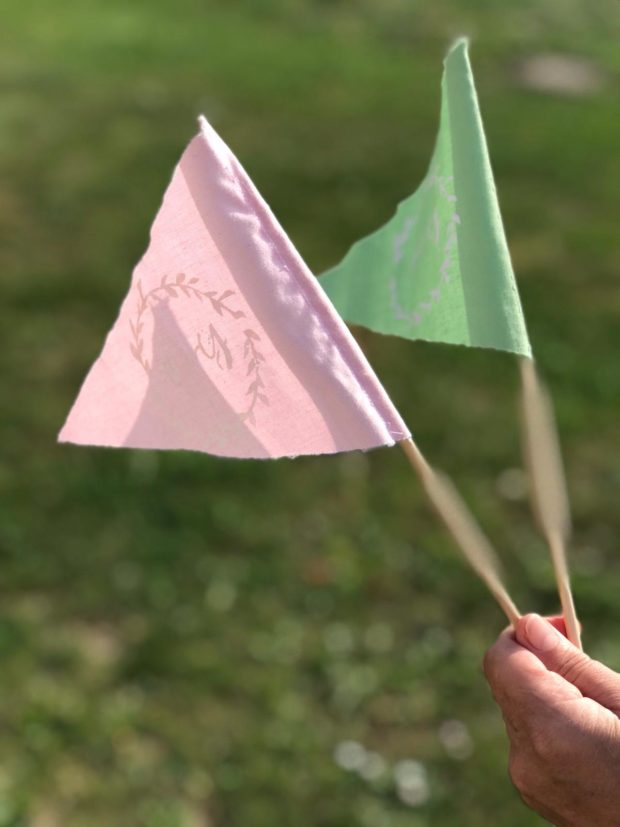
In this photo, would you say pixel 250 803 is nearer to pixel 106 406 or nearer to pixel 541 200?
pixel 106 406

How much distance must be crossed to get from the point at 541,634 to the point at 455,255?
0.42 metres

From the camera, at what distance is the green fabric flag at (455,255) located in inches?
46.6

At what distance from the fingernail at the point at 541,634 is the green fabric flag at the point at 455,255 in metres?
0.30

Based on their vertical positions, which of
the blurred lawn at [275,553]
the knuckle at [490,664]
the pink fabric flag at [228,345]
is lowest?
the blurred lawn at [275,553]

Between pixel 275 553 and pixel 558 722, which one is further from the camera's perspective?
pixel 275 553

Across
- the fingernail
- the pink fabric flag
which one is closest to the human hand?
the fingernail

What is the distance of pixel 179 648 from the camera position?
2.88m

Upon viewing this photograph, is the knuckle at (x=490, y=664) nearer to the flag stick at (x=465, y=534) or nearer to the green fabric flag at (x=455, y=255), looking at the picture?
the flag stick at (x=465, y=534)

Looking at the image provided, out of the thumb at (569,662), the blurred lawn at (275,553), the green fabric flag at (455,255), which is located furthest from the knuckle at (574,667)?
the blurred lawn at (275,553)

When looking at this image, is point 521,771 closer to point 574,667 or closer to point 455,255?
point 574,667

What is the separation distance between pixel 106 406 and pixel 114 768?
1501 millimetres

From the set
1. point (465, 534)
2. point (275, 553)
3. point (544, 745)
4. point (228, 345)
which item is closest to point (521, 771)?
point (544, 745)

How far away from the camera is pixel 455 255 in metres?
1.24

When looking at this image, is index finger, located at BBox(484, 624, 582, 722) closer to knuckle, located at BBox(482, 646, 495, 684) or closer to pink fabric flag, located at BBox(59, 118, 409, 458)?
knuckle, located at BBox(482, 646, 495, 684)
